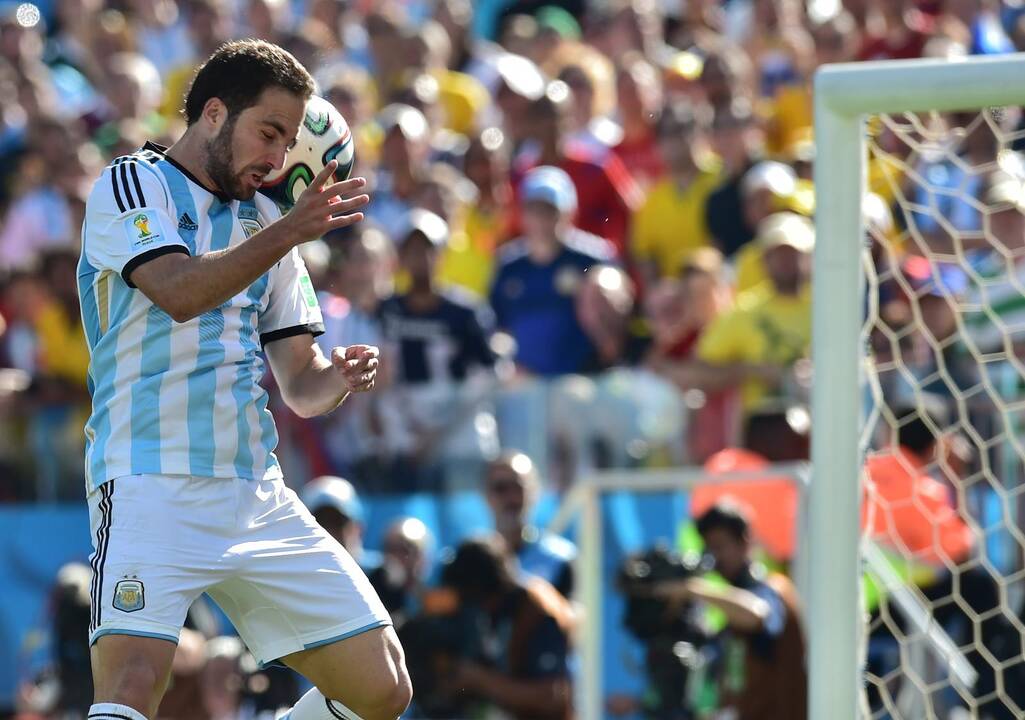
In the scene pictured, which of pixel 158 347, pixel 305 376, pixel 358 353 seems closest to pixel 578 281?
pixel 305 376

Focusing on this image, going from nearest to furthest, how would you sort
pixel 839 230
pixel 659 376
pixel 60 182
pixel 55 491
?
pixel 839 230 < pixel 659 376 < pixel 55 491 < pixel 60 182

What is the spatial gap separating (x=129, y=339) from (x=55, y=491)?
17.1 ft

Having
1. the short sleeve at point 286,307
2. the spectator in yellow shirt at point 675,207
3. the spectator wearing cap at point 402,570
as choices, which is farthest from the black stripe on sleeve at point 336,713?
the spectator in yellow shirt at point 675,207

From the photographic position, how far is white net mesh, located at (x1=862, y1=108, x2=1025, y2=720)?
7.46 meters

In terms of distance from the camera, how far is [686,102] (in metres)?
11.6

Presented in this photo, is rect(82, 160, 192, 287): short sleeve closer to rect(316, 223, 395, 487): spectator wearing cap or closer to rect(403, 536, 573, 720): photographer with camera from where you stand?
rect(403, 536, 573, 720): photographer with camera

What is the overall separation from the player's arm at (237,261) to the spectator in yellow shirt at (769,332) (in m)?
4.57

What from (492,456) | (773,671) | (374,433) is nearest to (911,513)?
(773,671)

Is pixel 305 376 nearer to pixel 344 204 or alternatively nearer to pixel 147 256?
pixel 147 256

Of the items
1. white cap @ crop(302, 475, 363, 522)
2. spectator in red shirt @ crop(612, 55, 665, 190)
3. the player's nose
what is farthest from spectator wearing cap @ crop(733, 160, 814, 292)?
the player's nose

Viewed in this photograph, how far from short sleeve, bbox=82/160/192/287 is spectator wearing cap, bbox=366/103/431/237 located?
6.47m

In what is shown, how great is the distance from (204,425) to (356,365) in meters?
0.42

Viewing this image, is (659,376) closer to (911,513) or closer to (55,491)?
(911,513)

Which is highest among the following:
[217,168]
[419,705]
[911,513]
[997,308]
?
[217,168]
